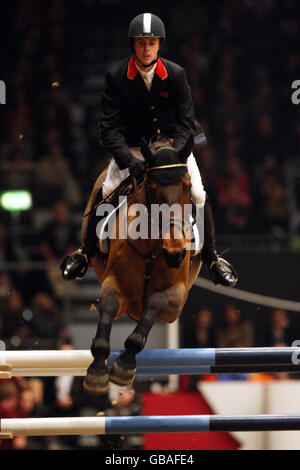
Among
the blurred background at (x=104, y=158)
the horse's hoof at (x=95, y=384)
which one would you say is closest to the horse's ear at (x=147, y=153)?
the horse's hoof at (x=95, y=384)

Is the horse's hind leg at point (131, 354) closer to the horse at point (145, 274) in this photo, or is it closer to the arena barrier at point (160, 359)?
the horse at point (145, 274)

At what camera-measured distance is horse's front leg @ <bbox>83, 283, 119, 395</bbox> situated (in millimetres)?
4559

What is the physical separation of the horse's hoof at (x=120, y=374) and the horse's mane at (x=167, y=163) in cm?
102

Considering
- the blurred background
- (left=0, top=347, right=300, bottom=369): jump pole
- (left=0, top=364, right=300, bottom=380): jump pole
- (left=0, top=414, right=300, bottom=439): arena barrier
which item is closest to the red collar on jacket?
(left=0, top=347, right=300, bottom=369): jump pole

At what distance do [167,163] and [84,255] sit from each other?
1.17m

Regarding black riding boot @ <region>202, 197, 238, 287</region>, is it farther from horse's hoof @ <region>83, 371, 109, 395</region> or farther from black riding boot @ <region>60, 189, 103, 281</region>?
horse's hoof @ <region>83, 371, 109, 395</region>

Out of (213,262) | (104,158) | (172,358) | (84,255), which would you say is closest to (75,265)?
(84,255)

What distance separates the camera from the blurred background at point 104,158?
8344mm

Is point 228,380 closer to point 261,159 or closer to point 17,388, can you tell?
point 17,388

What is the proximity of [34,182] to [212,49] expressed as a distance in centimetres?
390

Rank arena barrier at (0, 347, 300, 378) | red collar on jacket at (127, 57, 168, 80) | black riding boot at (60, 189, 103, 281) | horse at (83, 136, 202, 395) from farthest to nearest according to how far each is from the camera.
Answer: black riding boot at (60, 189, 103, 281)
red collar on jacket at (127, 57, 168, 80)
arena barrier at (0, 347, 300, 378)
horse at (83, 136, 202, 395)

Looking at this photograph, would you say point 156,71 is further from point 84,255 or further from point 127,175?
point 84,255

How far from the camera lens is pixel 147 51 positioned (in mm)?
4914

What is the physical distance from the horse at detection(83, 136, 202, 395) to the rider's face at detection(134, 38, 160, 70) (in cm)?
54
